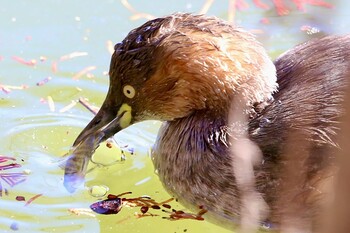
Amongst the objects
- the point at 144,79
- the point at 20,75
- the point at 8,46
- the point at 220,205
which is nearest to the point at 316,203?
the point at 220,205

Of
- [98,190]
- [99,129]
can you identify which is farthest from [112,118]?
[98,190]

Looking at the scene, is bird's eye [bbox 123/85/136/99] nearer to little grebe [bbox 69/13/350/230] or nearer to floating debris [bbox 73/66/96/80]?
little grebe [bbox 69/13/350/230]

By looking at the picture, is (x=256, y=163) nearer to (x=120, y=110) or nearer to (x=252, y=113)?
(x=252, y=113)

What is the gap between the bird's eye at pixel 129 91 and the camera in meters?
3.51

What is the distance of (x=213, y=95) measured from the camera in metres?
3.48

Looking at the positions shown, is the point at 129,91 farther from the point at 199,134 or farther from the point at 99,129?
the point at 199,134

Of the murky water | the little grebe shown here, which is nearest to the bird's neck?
the little grebe

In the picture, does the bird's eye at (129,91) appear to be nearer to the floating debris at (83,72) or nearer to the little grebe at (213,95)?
the little grebe at (213,95)

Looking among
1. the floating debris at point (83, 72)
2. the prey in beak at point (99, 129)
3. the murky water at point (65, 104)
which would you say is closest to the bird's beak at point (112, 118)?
the prey in beak at point (99, 129)

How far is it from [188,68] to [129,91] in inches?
12.6

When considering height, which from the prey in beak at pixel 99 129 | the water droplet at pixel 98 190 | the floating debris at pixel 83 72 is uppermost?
the floating debris at pixel 83 72

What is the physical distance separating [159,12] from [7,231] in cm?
238

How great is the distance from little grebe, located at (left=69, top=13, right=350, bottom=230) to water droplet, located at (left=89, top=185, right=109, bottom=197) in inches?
13.1

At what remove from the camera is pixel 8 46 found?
4.92 m
